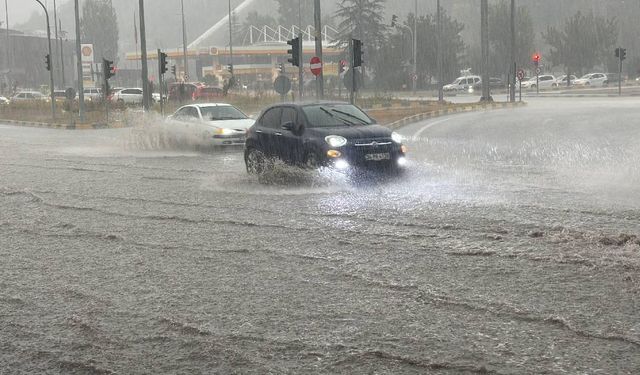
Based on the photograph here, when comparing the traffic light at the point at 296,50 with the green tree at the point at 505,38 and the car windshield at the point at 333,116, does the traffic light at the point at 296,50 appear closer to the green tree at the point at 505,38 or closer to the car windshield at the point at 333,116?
the car windshield at the point at 333,116

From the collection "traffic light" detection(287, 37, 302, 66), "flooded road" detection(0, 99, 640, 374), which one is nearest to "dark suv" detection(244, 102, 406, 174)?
"flooded road" detection(0, 99, 640, 374)

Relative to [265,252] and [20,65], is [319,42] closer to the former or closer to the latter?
[265,252]

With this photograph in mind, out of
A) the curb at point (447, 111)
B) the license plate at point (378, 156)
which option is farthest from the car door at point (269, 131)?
the curb at point (447, 111)

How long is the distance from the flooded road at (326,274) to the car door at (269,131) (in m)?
0.65

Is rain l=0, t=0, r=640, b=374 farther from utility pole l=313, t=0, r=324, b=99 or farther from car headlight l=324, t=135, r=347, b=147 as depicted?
utility pole l=313, t=0, r=324, b=99

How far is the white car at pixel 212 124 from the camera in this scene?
2073 cm

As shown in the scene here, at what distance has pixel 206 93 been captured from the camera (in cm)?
5188

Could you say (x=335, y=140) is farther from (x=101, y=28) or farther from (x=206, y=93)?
(x=101, y=28)

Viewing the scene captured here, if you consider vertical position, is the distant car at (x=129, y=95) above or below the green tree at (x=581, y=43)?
below

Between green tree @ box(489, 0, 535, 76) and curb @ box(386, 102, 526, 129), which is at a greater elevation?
green tree @ box(489, 0, 535, 76)

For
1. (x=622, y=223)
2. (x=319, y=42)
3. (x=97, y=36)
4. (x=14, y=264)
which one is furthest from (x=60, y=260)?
(x=97, y=36)

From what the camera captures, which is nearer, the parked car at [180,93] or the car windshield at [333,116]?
the car windshield at [333,116]

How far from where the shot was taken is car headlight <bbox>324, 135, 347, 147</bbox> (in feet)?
42.4

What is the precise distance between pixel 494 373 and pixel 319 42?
2333 centimetres
